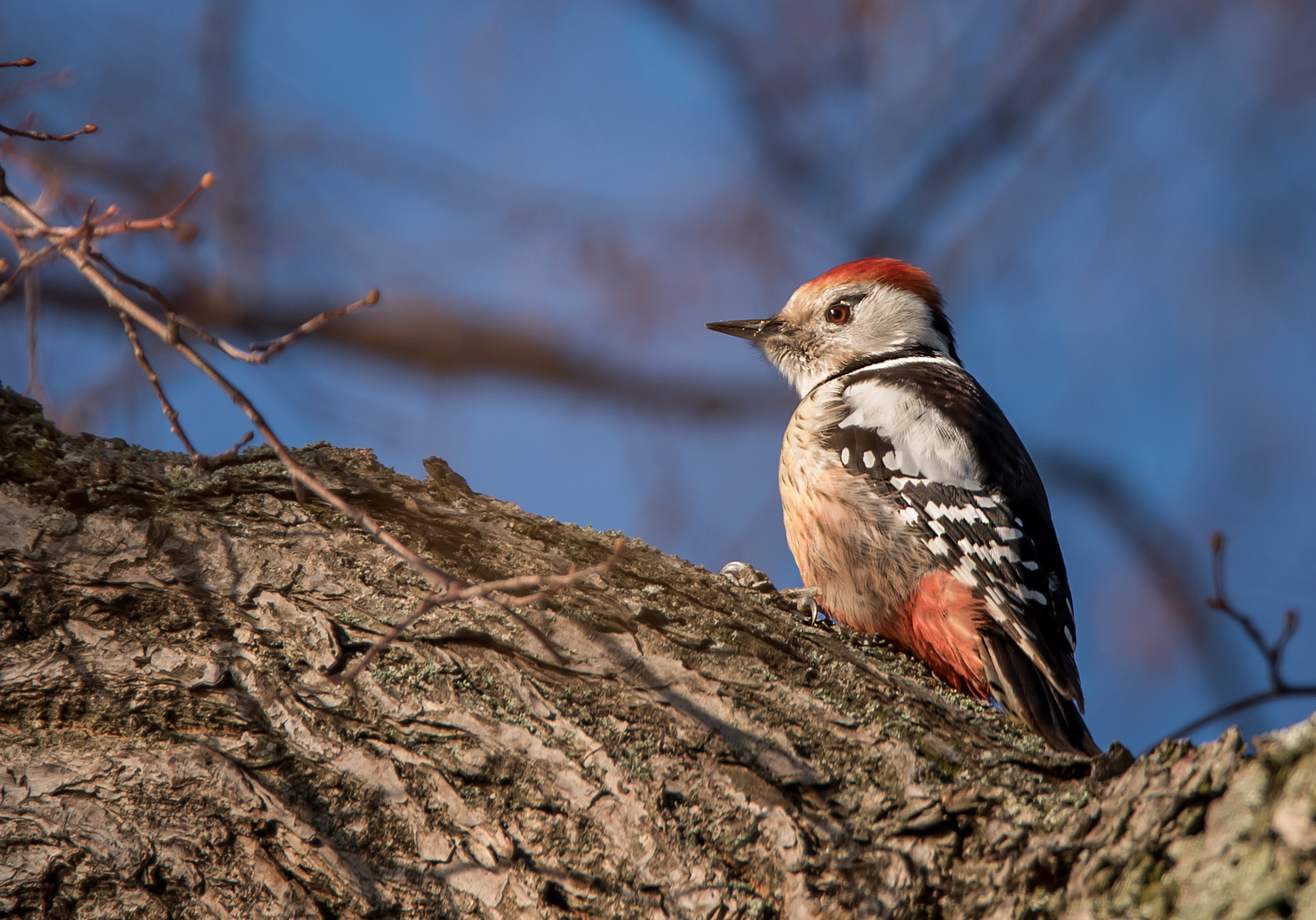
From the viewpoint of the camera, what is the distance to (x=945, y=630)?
2764mm

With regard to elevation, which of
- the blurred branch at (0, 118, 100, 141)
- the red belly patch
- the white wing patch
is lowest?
the red belly patch

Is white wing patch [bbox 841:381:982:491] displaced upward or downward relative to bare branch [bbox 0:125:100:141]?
upward

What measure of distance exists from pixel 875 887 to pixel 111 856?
134cm

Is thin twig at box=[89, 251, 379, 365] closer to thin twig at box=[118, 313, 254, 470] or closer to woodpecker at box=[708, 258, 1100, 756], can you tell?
thin twig at box=[118, 313, 254, 470]

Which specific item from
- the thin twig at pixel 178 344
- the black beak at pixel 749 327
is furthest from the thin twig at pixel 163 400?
the black beak at pixel 749 327

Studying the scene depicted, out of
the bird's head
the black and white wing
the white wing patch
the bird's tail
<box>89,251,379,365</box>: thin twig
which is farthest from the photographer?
the bird's head

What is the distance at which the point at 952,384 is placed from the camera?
3508mm

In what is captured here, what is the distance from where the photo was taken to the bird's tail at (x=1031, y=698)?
7.52ft

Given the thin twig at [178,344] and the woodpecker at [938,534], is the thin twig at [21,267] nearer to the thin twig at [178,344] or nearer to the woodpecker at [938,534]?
the thin twig at [178,344]

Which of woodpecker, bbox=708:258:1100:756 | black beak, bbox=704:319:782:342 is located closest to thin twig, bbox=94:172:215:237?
woodpecker, bbox=708:258:1100:756

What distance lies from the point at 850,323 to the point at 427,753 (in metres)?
2.95

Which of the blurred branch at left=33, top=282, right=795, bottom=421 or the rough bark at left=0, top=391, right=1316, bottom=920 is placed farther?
the blurred branch at left=33, top=282, right=795, bottom=421

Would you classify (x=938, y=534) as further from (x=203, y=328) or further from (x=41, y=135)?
(x=41, y=135)

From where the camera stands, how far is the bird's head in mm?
4203
